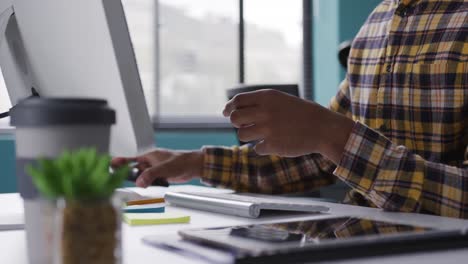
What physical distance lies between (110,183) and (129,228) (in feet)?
1.46

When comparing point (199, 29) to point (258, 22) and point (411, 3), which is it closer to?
point (258, 22)

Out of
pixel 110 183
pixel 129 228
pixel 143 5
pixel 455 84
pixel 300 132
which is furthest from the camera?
pixel 143 5

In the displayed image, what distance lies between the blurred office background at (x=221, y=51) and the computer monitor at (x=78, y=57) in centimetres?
172

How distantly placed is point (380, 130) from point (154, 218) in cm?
67

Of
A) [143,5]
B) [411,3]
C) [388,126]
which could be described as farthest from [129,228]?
[143,5]

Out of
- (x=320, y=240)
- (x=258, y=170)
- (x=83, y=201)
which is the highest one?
(x=83, y=201)

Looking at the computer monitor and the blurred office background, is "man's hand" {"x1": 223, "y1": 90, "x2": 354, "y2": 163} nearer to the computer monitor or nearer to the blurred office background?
the computer monitor

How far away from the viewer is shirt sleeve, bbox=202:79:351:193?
1.47m

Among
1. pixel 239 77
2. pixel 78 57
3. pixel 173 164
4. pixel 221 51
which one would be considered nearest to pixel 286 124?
pixel 78 57

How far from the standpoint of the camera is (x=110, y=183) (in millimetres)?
440

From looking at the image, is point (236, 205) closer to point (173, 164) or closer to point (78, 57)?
point (78, 57)

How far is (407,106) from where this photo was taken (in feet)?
4.60

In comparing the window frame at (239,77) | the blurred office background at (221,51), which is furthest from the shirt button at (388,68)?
the window frame at (239,77)

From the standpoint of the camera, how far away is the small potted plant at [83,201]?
1.43 ft
